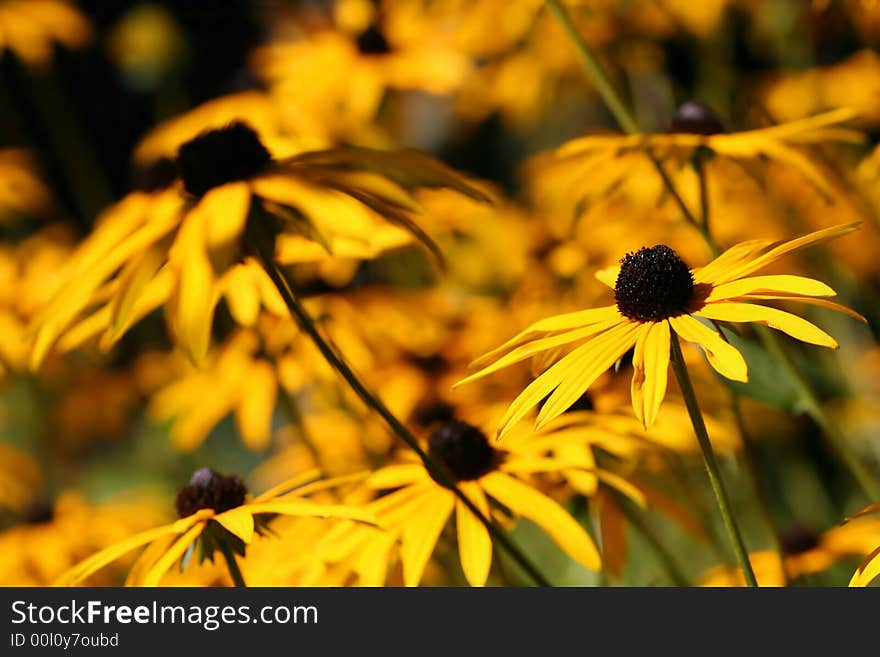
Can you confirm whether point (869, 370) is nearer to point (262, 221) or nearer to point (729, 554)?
point (729, 554)

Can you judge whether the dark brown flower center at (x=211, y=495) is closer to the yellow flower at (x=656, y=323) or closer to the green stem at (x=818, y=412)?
the yellow flower at (x=656, y=323)

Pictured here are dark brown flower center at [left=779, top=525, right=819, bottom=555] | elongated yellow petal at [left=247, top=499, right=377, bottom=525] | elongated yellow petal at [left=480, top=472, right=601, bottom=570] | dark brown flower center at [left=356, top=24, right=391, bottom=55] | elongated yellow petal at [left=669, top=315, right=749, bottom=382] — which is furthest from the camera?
dark brown flower center at [left=356, top=24, right=391, bottom=55]

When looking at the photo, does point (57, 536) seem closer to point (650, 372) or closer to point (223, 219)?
point (223, 219)

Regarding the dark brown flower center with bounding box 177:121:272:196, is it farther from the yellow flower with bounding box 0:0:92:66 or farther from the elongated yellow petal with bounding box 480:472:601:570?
the yellow flower with bounding box 0:0:92:66

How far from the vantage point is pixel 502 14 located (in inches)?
74.1

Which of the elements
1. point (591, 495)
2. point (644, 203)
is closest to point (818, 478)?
point (644, 203)

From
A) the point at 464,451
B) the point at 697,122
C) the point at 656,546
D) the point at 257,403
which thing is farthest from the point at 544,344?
the point at 257,403

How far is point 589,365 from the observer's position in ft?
2.55

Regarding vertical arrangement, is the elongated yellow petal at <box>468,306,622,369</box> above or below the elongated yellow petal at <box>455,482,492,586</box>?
above

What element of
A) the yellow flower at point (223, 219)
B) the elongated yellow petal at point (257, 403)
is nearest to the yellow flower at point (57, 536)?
the elongated yellow petal at point (257, 403)

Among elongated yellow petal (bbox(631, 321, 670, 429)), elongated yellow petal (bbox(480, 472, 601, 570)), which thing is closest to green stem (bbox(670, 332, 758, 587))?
elongated yellow petal (bbox(631, 321, 670, 429))

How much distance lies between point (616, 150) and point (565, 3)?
465 mm

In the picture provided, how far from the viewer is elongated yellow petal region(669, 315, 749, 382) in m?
0.70

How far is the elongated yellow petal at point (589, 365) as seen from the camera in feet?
2.43
